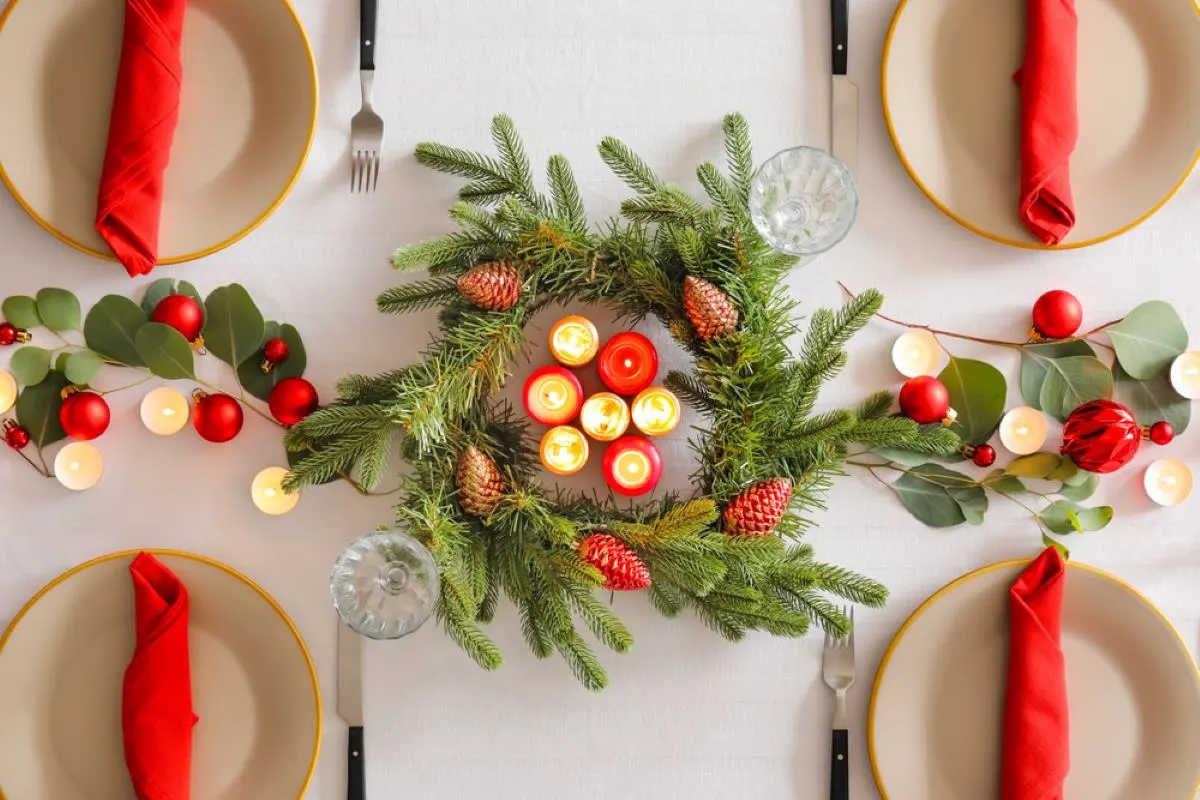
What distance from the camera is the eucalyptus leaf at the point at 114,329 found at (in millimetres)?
1041

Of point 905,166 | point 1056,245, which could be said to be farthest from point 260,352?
point 1056,245

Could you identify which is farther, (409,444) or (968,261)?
(968,261)

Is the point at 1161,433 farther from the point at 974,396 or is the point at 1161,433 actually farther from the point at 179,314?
the point at 179,314

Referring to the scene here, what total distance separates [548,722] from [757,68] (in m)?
0.78

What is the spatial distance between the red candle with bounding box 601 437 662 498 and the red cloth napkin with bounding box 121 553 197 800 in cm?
49

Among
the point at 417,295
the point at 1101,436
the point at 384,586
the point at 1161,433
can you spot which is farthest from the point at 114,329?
the point at 1161,433

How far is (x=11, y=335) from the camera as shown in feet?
3.42

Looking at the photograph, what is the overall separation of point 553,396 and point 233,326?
0.36 m

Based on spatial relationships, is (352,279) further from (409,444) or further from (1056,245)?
(1056,245)

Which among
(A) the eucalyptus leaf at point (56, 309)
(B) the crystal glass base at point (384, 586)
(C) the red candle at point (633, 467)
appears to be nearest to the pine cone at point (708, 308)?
(C) the red candle at point (633, 467)

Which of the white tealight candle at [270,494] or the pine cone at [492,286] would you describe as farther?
the white tealight candle at [270,494]

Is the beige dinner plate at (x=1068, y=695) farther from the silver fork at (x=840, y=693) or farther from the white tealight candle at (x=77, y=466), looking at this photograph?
the white tealight candle at (x=77, y=466)

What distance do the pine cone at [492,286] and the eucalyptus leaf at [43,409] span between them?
18.9 inches

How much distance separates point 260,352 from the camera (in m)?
1.05
